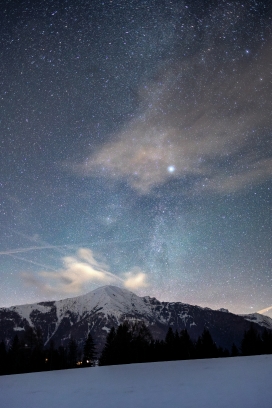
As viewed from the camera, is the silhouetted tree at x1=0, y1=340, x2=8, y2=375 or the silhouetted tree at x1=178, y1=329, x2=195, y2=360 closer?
the silhouetted tree at x1=0, y1=340, x2=8, y2=375

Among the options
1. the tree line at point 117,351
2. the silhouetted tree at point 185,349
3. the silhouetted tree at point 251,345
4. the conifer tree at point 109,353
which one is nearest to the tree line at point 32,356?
the tree line at point 117,351

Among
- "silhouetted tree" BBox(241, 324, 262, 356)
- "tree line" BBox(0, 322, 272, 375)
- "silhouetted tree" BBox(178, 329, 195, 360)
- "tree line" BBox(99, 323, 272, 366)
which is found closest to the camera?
"tree line" BBox(99, 323, 272, 366)

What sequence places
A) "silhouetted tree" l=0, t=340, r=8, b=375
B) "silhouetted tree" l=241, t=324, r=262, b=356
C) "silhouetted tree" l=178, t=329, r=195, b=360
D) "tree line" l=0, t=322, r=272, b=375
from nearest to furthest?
"tree line" l=0, t=322, r=272, b=375 < "silhouetted tree" l=0, t=340, r=8, b=375 < "silhouetted tree" l=178, t=329, r=195, b=360 < "silhouetted tree" l=241, t=324, r=262, b=356

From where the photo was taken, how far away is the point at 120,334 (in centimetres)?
5388

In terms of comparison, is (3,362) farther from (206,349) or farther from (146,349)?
(206,349)

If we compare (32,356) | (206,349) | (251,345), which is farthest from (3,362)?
(251,345)

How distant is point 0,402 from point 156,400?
6036 mm

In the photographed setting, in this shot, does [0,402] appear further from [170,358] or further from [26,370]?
[26,370]

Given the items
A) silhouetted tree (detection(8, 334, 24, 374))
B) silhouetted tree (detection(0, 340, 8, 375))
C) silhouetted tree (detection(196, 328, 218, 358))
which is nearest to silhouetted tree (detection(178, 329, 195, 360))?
silhouetted tree (detection(196, 328, 218, 358))

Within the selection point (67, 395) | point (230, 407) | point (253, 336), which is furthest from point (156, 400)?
point (253, 336)

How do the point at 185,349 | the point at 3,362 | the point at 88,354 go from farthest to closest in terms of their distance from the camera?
1. the point at 88,354
2. the point at 185,349
3. the point at 3,362

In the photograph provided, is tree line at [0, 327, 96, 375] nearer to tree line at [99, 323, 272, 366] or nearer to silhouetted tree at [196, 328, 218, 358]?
tree line at [99, 323, 272, 366]

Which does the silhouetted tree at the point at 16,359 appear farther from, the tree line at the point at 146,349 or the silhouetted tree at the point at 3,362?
the tree line at the point at 146,349

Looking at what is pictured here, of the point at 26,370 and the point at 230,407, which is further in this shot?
the point at 26,370
